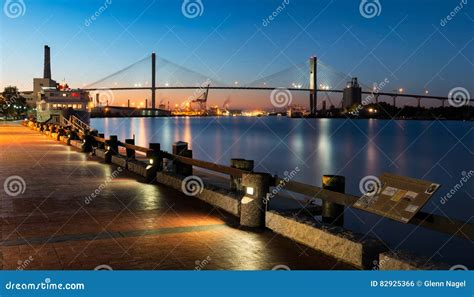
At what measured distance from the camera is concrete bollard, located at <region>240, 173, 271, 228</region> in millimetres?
8039

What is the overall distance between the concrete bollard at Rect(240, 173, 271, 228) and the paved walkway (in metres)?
0.28

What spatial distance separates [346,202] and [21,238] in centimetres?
457

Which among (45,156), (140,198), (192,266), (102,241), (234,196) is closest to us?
(192,266)

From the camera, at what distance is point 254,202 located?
806 centimetres

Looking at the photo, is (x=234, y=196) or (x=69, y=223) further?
(x=234, y=196)

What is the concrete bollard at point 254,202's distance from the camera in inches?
316

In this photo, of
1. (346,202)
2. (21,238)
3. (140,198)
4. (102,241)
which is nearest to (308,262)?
(346,202)

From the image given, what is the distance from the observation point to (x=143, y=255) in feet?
21.0

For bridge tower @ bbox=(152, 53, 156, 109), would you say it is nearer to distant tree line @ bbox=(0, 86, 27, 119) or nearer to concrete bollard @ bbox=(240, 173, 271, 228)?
distant tree line @ bbox=(0, 86, 27, 119)

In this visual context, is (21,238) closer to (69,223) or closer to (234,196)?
(69,223)

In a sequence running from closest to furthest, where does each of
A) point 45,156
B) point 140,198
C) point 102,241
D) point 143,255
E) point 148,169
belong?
1. point 143,255
2. point 102,241
3. point 140,198
4. point 148,169
5. point 45,156

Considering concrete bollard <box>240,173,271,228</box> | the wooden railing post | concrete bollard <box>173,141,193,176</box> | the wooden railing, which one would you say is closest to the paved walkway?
concrete bollard <box>240,173,271,228</box>

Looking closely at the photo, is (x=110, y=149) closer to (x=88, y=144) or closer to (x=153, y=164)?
(x=88, y=144)

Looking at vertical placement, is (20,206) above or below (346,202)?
below
